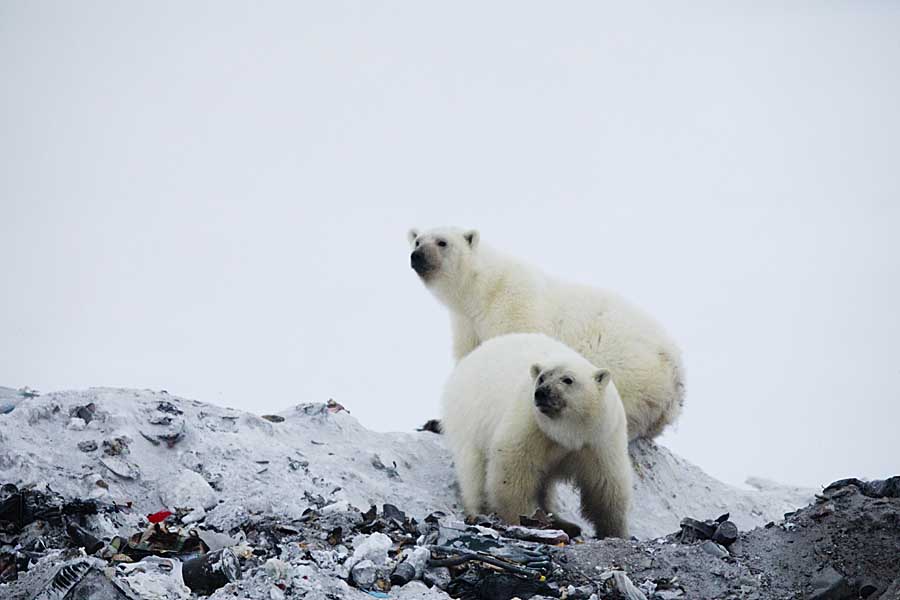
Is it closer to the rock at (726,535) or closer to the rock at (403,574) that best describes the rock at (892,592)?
the rock at (726,535)

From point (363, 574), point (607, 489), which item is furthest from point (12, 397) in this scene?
point (607, 489)

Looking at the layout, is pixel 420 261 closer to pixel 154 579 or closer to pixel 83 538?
pixel 83 538

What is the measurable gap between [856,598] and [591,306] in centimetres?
550

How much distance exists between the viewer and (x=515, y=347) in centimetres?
983

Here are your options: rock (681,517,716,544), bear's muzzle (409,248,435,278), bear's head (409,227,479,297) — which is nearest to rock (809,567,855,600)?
rock (681,517,716,544)

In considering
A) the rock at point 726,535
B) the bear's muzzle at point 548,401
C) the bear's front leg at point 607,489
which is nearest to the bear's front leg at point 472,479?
the bear's front leg at point 607,489

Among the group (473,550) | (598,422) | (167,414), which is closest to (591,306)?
(598,422)

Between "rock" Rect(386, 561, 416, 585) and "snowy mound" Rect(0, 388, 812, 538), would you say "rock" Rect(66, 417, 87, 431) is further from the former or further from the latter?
"rock" Rect(386, 561, 416, 585)

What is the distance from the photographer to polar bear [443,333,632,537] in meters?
8.53

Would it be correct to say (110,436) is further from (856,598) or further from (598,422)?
(856,598)

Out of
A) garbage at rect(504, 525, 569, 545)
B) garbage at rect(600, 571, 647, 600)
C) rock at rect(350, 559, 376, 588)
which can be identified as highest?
garbage at rect(504, 525, 569, 545)

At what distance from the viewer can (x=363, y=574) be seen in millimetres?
5898

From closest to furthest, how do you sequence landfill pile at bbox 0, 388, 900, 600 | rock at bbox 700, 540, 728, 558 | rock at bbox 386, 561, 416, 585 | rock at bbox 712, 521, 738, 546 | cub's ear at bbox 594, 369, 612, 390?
landfill pile at bbox 0, 388, 900, 600
rock at bbox 386, 561, 416, 585
rock at bbox 700, 540, 728, 558
rock at bbox 712, 521, 738, 546
cub's ear at bbox 594, 369, 612, 390

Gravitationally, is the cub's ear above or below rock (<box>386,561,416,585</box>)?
above
